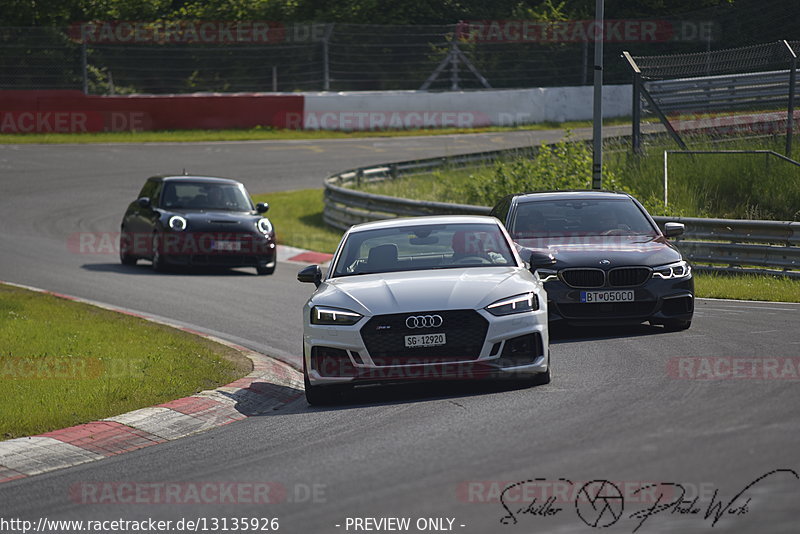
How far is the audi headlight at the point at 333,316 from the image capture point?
31.3ft

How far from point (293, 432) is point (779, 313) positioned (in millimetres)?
7487

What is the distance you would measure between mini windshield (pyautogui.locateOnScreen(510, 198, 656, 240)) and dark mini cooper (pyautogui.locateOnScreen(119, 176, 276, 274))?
25.6 ft

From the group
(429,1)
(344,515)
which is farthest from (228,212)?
(429,1)

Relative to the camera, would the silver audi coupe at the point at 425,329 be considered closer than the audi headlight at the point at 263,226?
Yes

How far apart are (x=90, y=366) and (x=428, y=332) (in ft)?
11.8

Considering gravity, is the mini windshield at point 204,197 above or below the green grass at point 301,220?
above

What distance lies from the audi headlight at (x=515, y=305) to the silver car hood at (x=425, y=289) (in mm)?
44

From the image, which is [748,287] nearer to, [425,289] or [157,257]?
[425,289]

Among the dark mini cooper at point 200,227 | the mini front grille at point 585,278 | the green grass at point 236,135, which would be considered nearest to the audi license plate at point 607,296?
the mini front grille at point 585,278

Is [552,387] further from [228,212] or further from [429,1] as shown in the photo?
[429,1]
